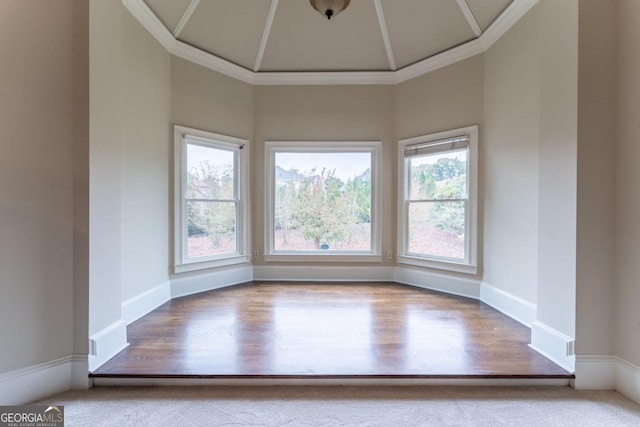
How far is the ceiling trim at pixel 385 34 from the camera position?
11.6 feet

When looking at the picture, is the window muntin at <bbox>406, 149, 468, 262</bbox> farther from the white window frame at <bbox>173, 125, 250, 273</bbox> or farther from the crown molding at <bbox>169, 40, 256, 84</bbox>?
the crown molding at <bbox>169, 40, 256, 84</bbox>

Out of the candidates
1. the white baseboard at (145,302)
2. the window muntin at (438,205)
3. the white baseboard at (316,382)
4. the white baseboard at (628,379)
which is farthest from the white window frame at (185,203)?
the white baseboard at (628,379)

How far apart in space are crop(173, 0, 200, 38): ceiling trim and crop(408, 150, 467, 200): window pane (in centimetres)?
314

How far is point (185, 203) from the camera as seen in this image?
358 cm

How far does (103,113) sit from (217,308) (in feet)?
6.79

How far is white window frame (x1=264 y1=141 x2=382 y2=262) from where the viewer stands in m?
4.19

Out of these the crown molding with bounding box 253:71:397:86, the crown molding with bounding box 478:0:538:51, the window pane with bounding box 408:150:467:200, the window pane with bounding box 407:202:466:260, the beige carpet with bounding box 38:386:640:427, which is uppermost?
the crown molding with bounding box 478:0:538:51

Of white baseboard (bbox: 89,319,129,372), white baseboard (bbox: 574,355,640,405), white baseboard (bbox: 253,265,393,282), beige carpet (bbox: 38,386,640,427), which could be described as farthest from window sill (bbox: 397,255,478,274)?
white baseboard (bbox: 89,319,129,372)

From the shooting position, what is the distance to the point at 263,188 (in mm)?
4223

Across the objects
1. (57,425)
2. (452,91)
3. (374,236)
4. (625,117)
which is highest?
(452,91)

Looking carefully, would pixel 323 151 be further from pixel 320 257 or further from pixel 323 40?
pixel 320 257

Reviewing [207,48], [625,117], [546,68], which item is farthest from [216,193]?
[625,117]

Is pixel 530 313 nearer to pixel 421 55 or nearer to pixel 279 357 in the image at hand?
pixel 279 357

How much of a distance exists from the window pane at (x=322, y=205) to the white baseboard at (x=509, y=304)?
158cm
